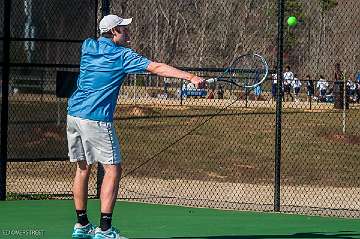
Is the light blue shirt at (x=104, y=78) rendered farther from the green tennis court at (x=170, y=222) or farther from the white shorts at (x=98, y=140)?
the green tennis court at (x=170, y=222)

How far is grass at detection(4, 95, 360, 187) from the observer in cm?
2214

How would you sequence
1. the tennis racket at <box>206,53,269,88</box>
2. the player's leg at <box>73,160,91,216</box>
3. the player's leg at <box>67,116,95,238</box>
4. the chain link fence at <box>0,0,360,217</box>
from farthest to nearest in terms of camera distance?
the chain link fence at <box>0,0,360,217</box> → the tennis racket at <box>206,53,269,88</box> → the player's leg at <box>73,160,91,216</box> → the player's leg at <box>67,116,95,238</box>

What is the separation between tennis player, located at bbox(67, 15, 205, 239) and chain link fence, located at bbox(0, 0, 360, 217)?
4159 millimetres

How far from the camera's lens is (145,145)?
24.2 m

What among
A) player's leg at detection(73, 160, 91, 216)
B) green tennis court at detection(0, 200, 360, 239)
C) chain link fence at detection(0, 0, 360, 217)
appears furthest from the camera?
chain link fence at detection(0, 0, 360, 217)

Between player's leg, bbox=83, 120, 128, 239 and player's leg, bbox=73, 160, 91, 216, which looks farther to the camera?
player's leg, bbox=73, 160, 91, 216

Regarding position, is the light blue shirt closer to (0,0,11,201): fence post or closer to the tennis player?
the tennis player

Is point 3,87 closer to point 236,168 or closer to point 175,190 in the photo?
point 175,190

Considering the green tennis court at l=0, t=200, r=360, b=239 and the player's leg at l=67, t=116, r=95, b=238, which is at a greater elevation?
the player's leg at l=67, t=116, r=95, b=238

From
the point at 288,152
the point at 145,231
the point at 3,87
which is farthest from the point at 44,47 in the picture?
the point at 288,152

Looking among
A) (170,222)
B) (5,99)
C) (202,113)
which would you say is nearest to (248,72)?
(170,222)

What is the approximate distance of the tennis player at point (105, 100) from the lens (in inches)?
413

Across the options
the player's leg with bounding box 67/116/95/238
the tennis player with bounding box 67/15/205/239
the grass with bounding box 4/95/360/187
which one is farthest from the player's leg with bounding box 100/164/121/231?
the grass with bounding box 4/95/360/187

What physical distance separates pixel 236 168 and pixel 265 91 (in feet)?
7.18
